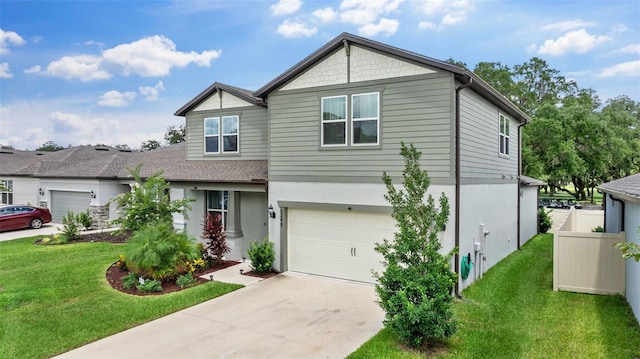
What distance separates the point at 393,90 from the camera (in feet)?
29.6

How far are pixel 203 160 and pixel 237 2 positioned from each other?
5.77m

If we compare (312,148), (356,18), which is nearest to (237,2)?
(356,18)

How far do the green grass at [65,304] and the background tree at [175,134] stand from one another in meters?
39.2

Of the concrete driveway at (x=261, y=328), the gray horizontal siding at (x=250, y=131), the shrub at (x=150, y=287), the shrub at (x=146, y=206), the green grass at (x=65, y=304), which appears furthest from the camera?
the gray horizontal siding at (x=250, y=131)

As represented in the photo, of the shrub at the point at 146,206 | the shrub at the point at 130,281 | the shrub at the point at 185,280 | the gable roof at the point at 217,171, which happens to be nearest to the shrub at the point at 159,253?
the shrub at the point at 130,281

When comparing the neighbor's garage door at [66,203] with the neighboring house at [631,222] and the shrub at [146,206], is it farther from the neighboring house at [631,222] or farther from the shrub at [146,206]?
the neighboring house at [631,222]

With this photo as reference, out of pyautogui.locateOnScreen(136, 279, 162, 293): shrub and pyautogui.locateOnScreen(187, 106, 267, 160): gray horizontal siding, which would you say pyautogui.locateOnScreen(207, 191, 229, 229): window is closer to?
pyautogui.locateOnScreen(187, 106, 267, 160): gray horizontal siding

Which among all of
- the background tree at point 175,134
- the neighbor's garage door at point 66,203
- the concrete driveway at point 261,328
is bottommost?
the concrete driveway at point 261,328

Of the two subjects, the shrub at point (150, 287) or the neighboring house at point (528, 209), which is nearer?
the shrub at point (150, 287)

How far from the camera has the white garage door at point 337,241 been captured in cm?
958

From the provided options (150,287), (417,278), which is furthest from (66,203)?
(417,278)

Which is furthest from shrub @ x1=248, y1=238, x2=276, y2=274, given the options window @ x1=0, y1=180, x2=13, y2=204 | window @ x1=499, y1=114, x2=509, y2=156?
window @ x1=0, y1=180, x2=13, y2=204

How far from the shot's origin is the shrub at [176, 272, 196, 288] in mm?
9555

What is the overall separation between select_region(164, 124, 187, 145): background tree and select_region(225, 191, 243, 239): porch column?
39988mm
